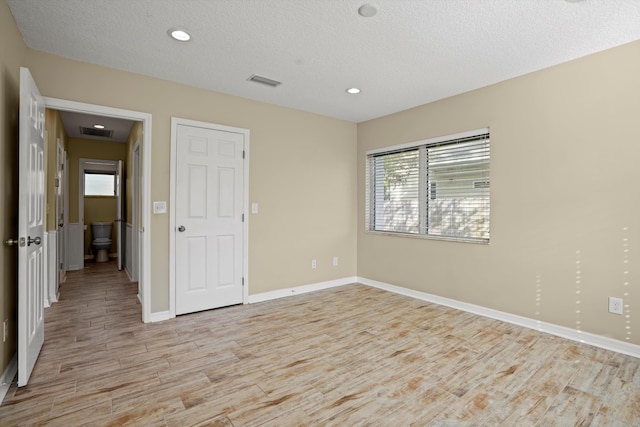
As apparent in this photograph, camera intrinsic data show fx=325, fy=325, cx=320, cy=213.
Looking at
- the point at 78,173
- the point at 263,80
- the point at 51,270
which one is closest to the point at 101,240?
the point at 78,173

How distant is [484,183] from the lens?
3.70 metres

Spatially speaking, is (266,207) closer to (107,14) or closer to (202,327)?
(202,327)

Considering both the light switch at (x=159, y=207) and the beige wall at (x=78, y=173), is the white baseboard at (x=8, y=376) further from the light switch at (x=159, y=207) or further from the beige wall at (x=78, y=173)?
the beige wall at (x=78, y=173)

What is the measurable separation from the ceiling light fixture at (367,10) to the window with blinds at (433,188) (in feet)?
6.80

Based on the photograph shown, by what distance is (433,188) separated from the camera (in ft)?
13.9

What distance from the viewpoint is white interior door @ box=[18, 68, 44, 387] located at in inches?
82.1

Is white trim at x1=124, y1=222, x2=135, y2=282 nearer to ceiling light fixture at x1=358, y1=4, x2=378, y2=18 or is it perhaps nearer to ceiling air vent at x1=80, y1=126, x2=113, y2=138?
ceiling air vent at x1=80, y1=126, x2=113, y2=138

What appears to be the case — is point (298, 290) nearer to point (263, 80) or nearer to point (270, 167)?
point (270, 167)

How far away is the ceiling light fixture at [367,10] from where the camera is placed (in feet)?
7.27

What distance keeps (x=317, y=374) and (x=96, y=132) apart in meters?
6.20

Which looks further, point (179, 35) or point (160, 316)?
point (160, 316)

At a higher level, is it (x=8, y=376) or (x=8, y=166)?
(x=8, y=166)

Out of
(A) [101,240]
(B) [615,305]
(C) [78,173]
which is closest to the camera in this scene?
(B) [615,305]


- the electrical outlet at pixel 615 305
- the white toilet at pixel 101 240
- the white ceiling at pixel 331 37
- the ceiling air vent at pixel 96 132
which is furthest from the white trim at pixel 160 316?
the white toilet at pixel 101 240
